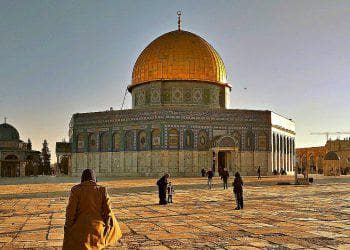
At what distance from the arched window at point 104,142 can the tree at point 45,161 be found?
25974mm

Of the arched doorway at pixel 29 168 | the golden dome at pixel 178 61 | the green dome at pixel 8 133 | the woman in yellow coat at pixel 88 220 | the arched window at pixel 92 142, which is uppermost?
the golden dome at pixel 178 61

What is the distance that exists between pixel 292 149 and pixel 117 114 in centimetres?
1878

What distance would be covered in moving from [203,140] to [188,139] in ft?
4.30

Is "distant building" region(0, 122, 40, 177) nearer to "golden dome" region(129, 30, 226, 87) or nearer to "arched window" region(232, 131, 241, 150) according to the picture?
"golden dome" region(129, 30, 226, 87)

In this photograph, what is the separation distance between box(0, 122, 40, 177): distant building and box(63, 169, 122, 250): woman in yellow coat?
48.1 metres

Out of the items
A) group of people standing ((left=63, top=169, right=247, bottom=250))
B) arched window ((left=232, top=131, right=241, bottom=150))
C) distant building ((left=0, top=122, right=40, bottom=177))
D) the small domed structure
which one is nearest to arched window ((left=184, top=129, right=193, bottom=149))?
arched window ((left=232, top=131, right=241, bottom=150))

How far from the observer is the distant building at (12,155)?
165 feet

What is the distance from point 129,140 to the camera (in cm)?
3819

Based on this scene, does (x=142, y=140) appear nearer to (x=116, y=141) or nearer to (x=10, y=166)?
(x=116, y=141)

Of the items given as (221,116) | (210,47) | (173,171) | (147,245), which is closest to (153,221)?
(147,245)

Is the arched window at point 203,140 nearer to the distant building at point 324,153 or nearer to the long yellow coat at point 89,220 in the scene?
the long yellow coat at point 89,220

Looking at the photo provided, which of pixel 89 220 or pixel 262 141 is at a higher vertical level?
pixel 262 141

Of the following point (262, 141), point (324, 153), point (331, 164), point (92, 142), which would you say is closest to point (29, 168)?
point (92, 142)

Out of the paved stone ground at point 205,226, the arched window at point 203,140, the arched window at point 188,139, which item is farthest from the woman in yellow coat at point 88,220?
the arched window at point 203,140
